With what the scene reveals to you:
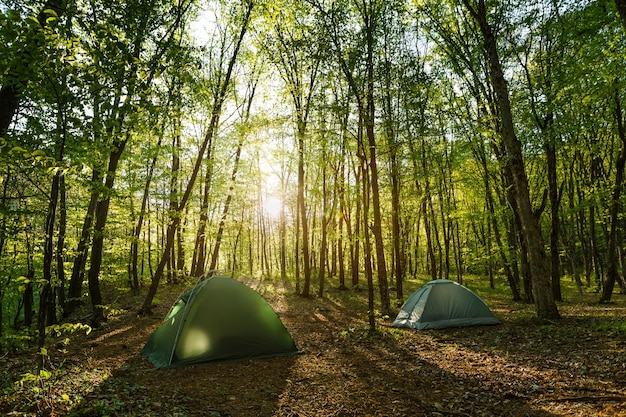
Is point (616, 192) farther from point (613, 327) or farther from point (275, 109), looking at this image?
point (275, 109)

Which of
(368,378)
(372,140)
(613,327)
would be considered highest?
(372,140)

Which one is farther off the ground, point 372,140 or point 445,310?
point 372,140

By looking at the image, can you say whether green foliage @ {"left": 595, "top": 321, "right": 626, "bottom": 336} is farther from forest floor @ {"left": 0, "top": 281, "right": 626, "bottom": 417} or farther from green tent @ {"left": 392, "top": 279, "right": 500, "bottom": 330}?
green tent @ {"left": 392, "top": 279, "right": 500, "bottom": 330}

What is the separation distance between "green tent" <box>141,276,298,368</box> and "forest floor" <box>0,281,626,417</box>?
0.29 metres

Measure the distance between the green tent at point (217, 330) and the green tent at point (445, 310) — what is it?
5.11m

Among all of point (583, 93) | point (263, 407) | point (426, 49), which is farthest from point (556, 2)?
point (263, 407)

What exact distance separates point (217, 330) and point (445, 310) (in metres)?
7.96

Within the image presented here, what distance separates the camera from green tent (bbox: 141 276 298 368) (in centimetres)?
822

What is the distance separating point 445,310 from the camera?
39.4 ft

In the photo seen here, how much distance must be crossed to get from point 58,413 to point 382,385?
211 inches

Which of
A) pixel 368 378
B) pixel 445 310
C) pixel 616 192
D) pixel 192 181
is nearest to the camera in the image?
pixel 368 378

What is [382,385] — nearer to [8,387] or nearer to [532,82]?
[8,387]

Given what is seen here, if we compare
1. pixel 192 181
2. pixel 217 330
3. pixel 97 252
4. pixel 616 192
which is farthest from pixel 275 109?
pixel 616 192

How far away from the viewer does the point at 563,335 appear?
8.90 m
